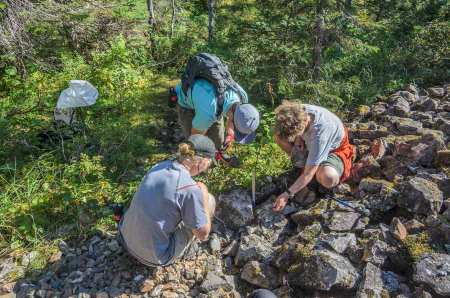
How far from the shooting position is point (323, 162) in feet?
15.2

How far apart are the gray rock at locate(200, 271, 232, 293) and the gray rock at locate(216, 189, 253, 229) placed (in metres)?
0.78

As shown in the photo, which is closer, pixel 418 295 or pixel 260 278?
pixel 418 295

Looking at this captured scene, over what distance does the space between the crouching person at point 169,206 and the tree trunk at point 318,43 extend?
3484 millimetres

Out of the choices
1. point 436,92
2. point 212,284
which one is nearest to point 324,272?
point 212,284

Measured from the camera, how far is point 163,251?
378cm

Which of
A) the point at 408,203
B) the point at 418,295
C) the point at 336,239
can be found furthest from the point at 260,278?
the point at 408,203

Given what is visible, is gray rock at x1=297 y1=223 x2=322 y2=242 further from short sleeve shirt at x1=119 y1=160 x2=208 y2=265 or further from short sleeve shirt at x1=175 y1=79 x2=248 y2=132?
short sleeve shirt at x1=175 y1=79 x2=248 y2=132

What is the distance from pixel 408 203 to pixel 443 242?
535 mm

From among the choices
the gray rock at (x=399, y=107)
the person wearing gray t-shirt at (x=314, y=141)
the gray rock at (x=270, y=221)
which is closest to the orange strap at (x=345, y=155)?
the person wearing gray t-shirt at (x=314, y=141)

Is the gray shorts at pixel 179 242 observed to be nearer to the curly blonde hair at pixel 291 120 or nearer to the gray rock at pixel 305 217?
the gray rock at pixel 305 217

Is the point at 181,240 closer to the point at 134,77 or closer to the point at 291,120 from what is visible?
the point at 291,120

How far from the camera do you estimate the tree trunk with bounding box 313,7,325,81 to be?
6.14 metres

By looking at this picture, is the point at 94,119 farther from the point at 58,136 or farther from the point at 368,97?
the point at 368,97

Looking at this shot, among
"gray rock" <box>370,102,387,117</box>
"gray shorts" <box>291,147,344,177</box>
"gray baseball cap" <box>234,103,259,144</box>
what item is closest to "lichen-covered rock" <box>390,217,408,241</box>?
"gray shorts" <box>291,147,344,177</box>
